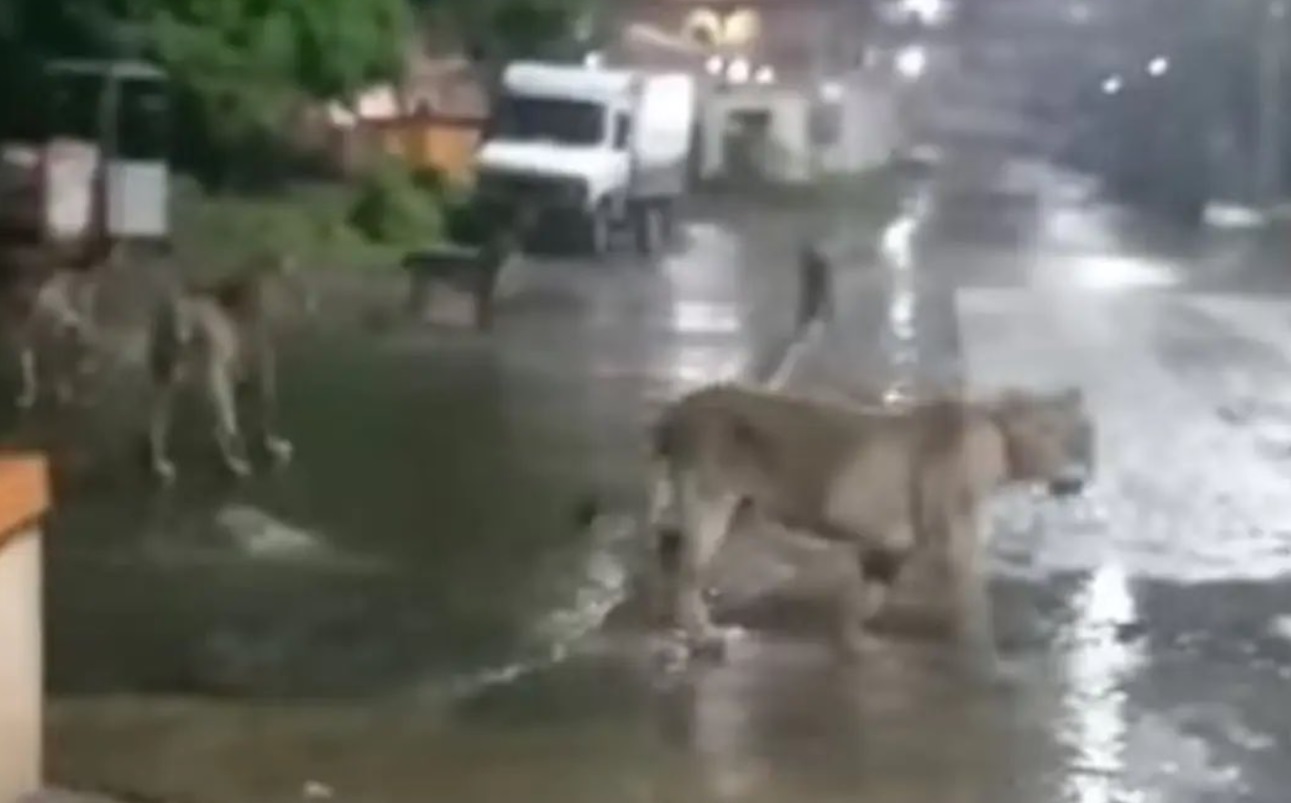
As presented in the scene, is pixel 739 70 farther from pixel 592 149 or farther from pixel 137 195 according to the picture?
pixel 137 195

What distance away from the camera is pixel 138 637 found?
417 centimetres

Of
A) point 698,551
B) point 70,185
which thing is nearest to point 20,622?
point 698,551

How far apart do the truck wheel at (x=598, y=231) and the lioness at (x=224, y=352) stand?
483mm

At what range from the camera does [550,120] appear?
4.55 meters

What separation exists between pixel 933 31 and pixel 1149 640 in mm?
1004

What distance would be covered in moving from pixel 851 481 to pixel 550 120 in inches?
32.4

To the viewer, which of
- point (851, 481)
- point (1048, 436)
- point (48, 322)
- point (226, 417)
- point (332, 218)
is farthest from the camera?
point (48, 322)

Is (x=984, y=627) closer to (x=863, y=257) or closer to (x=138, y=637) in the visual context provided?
(x=863, y=257)

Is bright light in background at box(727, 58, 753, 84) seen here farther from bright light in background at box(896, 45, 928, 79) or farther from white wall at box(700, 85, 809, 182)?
bright light in background at box(896, 45, 928, 79)

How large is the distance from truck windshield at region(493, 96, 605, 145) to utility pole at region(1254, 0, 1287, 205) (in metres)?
1.04

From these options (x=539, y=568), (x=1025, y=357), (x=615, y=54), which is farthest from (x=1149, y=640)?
(x=615, y=54)

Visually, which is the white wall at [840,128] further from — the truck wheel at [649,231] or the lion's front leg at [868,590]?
the lion's front leg at [868,590]

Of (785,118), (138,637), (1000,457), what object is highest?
(785,118)

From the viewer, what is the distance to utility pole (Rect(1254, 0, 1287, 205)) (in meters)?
4.54
